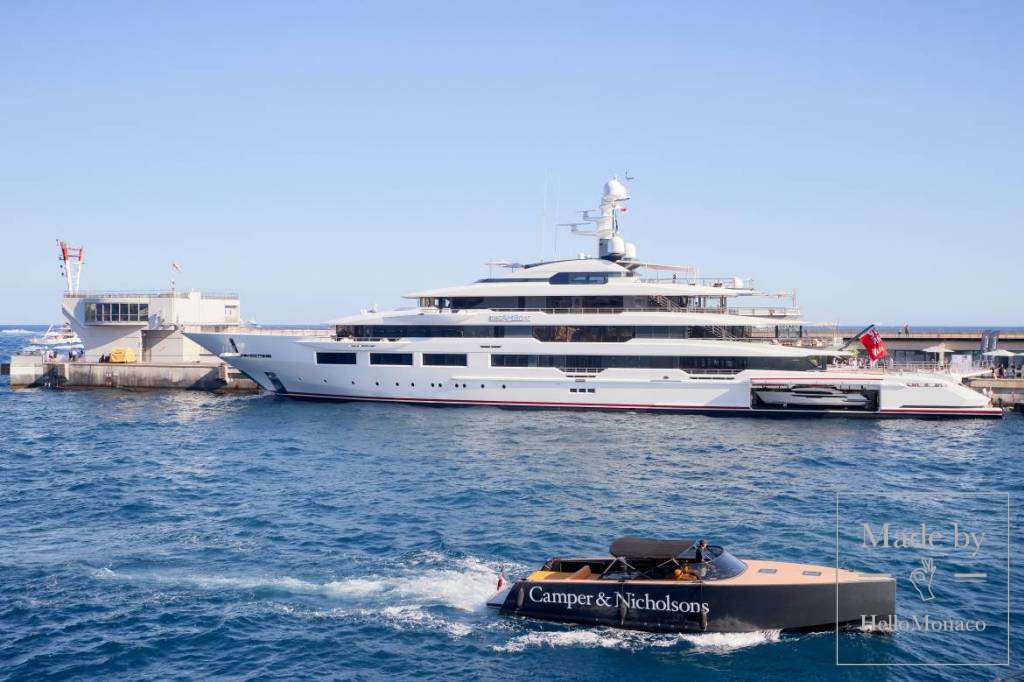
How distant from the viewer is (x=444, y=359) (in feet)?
152

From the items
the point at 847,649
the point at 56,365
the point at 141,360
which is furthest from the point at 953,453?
the point at 56,365

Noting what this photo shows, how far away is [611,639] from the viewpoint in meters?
15.8

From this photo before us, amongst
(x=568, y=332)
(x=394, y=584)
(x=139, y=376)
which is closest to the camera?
(x=394, y=584)

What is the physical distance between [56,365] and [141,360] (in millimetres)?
5562

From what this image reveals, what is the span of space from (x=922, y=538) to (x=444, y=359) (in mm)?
28728

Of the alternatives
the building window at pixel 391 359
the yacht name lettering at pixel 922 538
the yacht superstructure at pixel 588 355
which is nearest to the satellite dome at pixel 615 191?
the yacht superstructure at pixel 588 355

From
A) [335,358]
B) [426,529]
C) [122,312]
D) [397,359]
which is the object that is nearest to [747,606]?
[426,529]

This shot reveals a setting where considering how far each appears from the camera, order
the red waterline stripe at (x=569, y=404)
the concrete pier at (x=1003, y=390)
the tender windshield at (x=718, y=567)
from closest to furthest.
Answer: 1. the tender windshield at (x=718, y=567)
2. the red waterline stripe at (x=569, y=404)
3. the concrete pier at (x=1003, y=390)

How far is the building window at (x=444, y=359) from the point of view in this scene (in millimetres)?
46000

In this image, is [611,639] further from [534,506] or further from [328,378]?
[328,378]

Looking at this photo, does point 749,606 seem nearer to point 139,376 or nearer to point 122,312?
point 139,376

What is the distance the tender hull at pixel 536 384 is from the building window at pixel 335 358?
10.9 inches

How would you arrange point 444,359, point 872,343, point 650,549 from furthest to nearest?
point 444,359 < point 872,343 < point 650,549

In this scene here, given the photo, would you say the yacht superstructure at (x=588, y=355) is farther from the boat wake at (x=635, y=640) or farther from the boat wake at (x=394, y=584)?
the boat wake at (x=635, y=640)
